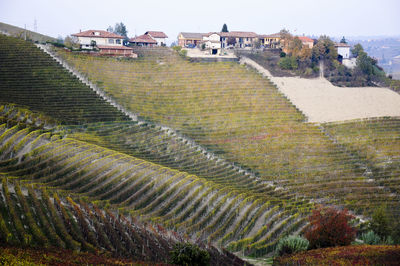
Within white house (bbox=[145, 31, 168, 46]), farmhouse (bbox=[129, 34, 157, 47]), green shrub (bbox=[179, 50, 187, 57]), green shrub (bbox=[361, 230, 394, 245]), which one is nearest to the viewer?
green shrub (bbox=[361, 230, 394, 245])

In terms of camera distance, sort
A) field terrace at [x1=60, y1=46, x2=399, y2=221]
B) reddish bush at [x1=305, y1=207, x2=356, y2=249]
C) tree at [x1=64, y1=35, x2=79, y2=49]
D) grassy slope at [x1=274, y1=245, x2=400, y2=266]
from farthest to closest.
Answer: tree at [x1=64, y1=35, x2=79, y2=49]
field terrace at [x1=60, y1=46, x2=399, y2=221]
reddish bush at [x1=305, y1=207, x2=356, y2=249]
grassy slope at [x1=274, y1=245, x2=400, y2=266]

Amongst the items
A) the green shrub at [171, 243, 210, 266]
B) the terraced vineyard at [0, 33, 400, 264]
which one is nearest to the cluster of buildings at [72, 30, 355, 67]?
the terraced vineyard at [0, 33, 400, 264]

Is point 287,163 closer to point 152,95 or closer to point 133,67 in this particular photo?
point 152,95

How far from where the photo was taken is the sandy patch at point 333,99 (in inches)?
1729

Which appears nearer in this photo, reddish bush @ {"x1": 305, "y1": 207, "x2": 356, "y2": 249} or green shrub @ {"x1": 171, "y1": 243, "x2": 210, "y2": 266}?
green shrub @ {"x1": 171, "y1": 243, "x2": 210, "y2": 266}

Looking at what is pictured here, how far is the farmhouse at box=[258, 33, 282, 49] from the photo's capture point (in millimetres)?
63416

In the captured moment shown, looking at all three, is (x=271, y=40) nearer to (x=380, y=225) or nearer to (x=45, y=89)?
(x=45, y=89)

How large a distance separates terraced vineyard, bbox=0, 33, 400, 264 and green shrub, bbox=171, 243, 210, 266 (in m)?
1.61

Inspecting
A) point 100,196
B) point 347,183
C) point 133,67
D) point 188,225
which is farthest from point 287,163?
point 133,67

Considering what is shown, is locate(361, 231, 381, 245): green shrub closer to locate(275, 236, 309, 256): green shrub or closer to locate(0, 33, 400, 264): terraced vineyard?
locate(0, 33, 400, 264): terraced vineyard

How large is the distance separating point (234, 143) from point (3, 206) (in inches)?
836

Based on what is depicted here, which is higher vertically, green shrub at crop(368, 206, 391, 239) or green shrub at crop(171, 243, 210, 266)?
green shrub at crop(171, 243, 210, 266)

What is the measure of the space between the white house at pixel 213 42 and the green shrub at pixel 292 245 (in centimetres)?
4003

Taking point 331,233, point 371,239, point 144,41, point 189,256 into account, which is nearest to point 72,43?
point 144,41
